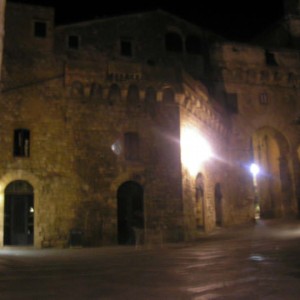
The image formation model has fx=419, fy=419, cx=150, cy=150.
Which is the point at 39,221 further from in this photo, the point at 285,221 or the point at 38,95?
the point at 285,221

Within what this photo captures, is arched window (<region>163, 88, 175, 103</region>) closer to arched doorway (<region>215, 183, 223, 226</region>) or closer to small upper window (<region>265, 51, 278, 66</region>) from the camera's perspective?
arched doorway (<region>215, 183, 223, 226</region>)

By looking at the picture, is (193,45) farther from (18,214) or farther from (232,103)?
(18,214)

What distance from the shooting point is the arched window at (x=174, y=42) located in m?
23.7

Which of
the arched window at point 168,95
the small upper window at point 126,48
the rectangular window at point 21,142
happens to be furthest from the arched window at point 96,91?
the small upper window at point 126,48

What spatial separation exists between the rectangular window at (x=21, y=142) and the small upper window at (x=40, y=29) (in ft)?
15.0

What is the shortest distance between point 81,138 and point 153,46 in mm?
8335

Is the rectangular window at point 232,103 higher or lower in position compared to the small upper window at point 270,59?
Answer: lower

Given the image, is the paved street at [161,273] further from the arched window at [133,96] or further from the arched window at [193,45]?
the arched window at [193,45]

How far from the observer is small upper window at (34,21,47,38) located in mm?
18520

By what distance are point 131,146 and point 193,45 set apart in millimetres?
9717

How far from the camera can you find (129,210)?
1725 centimetres

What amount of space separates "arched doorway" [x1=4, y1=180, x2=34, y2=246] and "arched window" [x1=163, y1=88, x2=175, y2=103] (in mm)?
6715

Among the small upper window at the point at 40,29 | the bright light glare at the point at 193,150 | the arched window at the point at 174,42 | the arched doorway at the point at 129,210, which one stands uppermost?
the arched window at the point at 174,42

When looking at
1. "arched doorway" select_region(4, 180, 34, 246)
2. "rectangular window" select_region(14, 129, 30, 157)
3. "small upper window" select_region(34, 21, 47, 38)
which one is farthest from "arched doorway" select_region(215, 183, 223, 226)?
"small upper window" select_region(34, 21, 47, 38)
